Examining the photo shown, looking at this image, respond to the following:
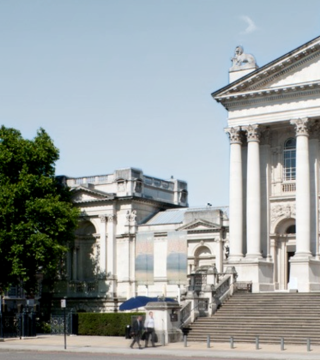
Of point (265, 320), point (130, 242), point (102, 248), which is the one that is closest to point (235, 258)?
point (265, 320)

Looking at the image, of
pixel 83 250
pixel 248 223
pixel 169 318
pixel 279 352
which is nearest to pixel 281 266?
pixel 248 223

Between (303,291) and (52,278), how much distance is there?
34.0 meters

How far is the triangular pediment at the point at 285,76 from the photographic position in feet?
183

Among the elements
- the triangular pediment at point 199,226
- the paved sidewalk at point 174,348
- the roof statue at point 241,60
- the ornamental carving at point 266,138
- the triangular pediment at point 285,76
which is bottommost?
the paved sidewalk at point 174,348

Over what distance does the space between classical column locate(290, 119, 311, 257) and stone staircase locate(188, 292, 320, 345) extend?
16.9 feet

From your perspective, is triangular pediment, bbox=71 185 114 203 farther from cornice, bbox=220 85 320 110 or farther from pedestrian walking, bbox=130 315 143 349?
pedestrian walking, bbox=130 315 143 349

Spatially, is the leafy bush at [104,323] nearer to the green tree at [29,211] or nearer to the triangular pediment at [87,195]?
the green tree at [29,211]

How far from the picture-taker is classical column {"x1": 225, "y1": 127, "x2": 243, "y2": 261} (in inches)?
2291

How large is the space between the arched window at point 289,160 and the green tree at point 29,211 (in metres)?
19.5

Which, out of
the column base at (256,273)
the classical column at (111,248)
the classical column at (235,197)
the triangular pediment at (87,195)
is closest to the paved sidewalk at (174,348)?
the column base at (256,273)

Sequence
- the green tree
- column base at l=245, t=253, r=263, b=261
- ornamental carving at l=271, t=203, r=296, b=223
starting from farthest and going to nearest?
the green tree, ornamental carving at l=271, t=203, r=296, b=223, column base at l=245, t=253, r=263, b=261

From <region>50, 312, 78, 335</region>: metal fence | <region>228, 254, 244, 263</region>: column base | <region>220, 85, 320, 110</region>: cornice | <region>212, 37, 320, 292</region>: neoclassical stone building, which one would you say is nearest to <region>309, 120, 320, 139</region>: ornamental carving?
<region>212, 37, 320, 292</region>: neoclassical stone building

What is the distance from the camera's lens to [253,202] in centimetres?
5762

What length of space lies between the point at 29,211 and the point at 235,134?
18254 millimetres
